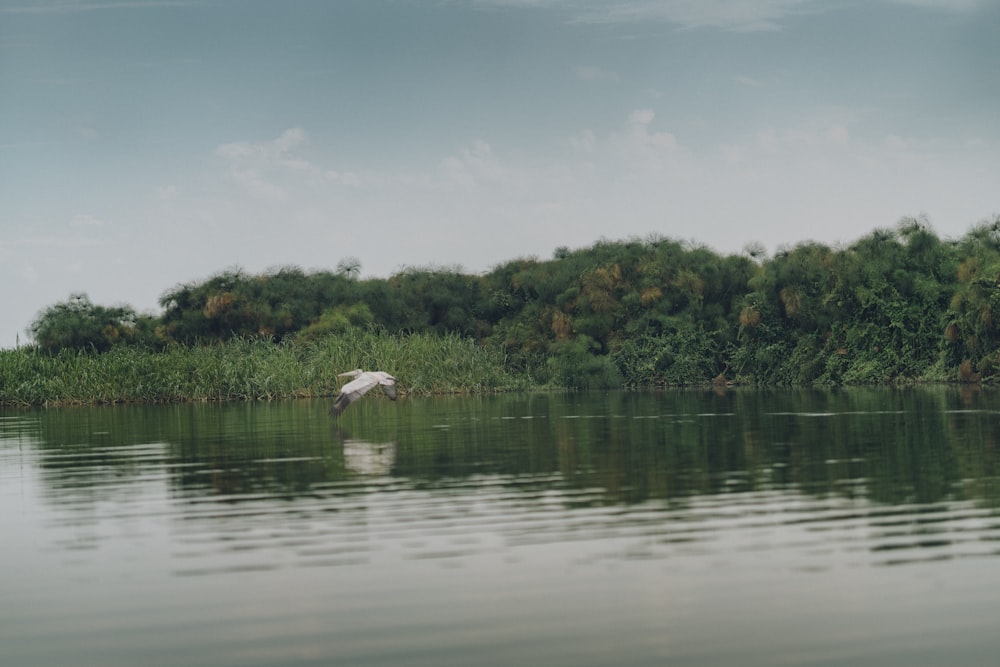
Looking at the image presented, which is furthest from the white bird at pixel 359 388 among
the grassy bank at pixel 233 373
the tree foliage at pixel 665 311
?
the tree foliage at pixel 665 311

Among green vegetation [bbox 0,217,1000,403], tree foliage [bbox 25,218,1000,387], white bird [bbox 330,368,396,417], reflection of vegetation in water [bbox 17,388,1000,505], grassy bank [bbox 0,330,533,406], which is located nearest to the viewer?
reflection of vegetation in water [bbox 17,388,1000,505]

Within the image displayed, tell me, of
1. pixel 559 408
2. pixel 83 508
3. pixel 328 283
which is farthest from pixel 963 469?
pixel 328 283

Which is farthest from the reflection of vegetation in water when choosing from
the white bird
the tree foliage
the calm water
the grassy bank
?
the tree foliage

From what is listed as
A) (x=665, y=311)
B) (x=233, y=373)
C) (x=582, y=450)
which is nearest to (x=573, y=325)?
(x=665, y=311)

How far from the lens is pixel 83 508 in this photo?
41.9 feet

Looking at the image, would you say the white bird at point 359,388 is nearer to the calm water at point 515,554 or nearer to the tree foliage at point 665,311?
the calm water at point 515,554

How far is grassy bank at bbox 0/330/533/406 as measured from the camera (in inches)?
1718

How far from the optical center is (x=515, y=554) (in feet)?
29.5

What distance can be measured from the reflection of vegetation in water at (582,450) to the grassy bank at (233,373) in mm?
12166

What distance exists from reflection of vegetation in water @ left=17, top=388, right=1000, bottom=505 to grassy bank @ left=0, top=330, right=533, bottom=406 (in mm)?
12166

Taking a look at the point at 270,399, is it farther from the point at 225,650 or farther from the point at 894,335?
the point at 225,650

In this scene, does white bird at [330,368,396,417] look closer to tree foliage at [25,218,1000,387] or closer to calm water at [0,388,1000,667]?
calm water at [0,388,1000,667]

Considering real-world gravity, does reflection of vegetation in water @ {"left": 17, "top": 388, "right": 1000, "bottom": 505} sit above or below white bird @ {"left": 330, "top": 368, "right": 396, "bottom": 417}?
below

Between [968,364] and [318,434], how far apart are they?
27566 mm
